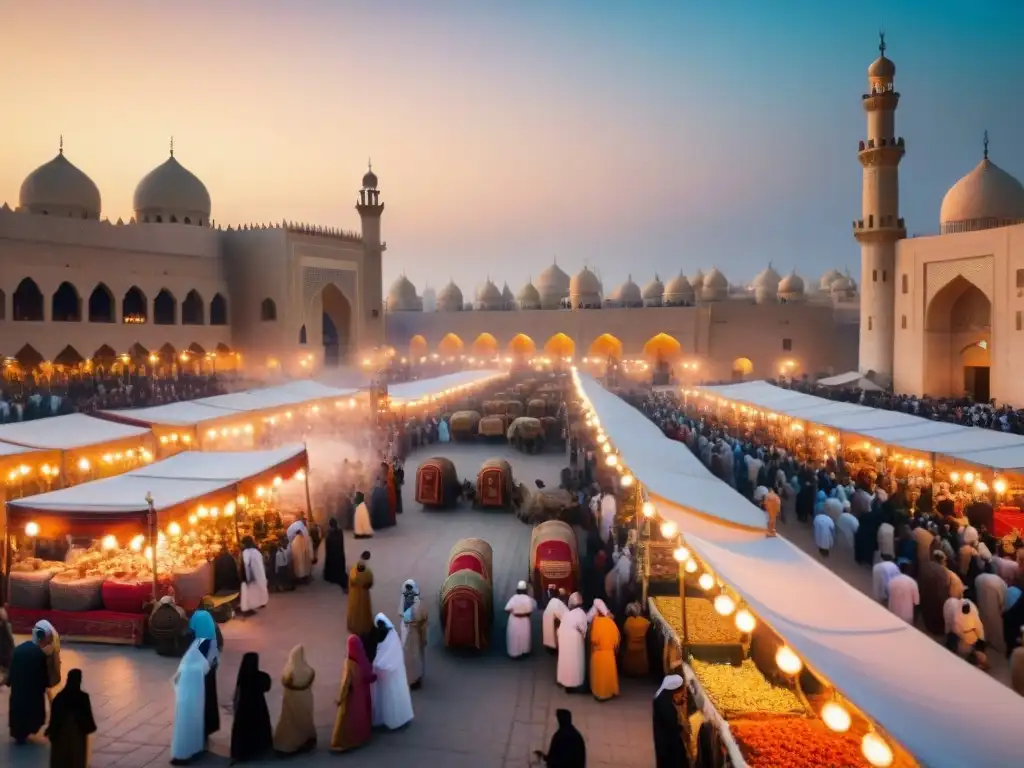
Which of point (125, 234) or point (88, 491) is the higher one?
point (125, 234)

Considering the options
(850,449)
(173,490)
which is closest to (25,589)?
(173,490)

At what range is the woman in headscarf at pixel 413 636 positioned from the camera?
20.1ft

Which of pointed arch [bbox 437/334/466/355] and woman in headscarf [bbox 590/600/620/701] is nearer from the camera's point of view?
woman in headscarf [bbox 590/600/620/701]

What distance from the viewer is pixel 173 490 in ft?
25.7

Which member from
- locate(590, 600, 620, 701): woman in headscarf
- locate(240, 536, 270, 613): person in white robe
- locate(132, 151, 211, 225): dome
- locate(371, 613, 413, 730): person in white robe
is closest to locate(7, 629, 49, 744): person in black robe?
locate(371, 613, 413, 730): person in white robe

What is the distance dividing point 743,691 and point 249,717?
312 centimetres

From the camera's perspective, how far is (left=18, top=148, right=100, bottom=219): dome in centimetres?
2594

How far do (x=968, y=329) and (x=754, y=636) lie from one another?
24944mm

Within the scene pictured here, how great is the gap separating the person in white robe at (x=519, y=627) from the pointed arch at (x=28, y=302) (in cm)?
2068

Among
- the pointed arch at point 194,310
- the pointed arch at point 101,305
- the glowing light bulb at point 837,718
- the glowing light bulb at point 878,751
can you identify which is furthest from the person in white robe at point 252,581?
the pointed arch at point 194,310

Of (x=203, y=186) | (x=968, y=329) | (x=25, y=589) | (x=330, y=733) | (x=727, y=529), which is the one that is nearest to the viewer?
(x=330, y=733)

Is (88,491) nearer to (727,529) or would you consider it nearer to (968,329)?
(727,529)

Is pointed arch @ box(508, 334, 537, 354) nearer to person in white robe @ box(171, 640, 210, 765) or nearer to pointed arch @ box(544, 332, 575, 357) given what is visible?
pointed arch @ box(544, 332, 575, 357)

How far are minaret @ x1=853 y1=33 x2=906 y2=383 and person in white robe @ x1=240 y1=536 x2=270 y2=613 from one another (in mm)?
26203
